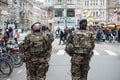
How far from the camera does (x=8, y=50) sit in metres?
18.9

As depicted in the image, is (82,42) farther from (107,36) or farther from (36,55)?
(107,36)

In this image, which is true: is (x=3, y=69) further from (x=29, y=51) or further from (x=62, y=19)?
(x=62, y=19)

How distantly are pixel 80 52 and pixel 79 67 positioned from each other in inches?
14.1

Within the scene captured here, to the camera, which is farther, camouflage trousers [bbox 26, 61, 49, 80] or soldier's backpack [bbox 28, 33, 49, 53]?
soldier's backpack [bbox 28, 33, 49, 53]

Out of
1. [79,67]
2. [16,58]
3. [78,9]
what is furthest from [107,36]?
[78,9]

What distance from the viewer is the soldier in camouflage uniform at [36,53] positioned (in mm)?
10586

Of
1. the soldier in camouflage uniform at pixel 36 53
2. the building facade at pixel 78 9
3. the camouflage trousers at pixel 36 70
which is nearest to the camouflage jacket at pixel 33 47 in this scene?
the soldier in camouflage uniform at pixel 36 53

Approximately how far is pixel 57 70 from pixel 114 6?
91205 mm

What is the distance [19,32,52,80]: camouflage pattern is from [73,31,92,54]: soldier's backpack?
0.76m

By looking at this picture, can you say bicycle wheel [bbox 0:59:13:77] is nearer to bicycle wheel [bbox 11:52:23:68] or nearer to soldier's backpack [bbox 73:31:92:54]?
bicycle wheel [bbox 11:52:23:68]

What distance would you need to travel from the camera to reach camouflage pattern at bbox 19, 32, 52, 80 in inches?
416

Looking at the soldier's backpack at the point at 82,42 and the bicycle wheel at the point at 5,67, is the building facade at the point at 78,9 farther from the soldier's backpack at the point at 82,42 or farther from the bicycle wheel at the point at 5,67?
the soldier's backpack at the point at 82,42

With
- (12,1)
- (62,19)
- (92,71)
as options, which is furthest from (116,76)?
(62,19)

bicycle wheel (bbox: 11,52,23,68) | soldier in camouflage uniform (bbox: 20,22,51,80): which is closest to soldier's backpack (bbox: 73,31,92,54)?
soldier in camouflage uniform (bbox: 20,22,51,80)
